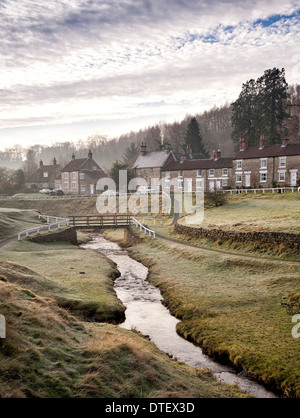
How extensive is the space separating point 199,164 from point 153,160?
1286 centimetres

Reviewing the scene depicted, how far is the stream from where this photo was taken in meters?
12.0

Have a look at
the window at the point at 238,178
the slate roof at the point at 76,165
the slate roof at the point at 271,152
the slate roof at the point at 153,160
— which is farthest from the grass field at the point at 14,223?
the slate roof at the point at 271,152

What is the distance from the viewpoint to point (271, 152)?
2331 inches

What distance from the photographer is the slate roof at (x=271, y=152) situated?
56700 millimetres

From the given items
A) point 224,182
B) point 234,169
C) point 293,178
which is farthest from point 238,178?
point 293,178

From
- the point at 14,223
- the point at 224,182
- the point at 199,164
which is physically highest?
the point at 199,164

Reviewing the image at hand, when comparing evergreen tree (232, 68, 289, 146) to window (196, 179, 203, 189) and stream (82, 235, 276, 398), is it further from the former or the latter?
stream (82, 235, 276, 398)

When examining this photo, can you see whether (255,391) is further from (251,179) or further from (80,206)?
(80,206)

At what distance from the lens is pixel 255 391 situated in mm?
11094

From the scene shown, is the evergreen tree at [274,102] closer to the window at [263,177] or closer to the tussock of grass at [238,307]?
the window at [263,177]

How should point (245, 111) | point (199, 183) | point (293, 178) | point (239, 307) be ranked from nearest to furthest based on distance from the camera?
point (239, 307)
point (293, 178)
point (199, 183)
point (245, 111)

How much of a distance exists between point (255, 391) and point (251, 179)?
173ft

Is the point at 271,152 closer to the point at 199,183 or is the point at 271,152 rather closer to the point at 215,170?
the point at 215,170

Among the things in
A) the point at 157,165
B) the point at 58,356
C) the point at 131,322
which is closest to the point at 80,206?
the point at 157,165
